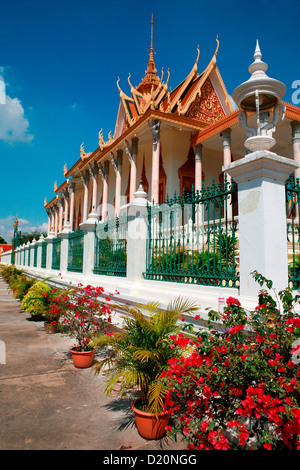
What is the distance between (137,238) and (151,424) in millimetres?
3177

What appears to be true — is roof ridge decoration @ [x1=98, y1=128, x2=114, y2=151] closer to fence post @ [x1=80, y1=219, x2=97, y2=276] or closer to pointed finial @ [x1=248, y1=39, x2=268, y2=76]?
fence post @ [x1=80, y1=219, x2=97, y2=276]

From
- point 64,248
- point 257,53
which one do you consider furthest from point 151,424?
point 64,248

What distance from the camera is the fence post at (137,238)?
530 cm

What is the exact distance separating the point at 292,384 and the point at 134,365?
1.41 meters

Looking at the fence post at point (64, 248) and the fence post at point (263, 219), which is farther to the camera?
the fence post at point (64, 248)

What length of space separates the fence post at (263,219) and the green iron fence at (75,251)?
5760 mm

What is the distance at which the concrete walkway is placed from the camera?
2424 mm

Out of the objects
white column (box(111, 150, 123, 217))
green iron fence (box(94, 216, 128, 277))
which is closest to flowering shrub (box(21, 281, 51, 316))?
green iron fence (box(94, 216, 128, 277))

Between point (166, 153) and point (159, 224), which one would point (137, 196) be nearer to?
point (159, 224)

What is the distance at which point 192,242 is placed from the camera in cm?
395

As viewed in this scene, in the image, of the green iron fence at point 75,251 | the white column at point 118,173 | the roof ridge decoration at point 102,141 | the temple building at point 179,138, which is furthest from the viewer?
the roof ridge decoration at point 102,141

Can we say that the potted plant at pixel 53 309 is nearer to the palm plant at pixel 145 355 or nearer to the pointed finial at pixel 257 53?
the palm plant at pixel 145 355

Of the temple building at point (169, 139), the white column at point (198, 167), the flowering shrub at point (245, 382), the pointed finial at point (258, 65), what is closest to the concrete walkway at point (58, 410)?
the flowering shrub at point (245, 382)

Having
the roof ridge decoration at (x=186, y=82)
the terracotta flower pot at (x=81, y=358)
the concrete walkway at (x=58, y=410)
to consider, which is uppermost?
the roof ridge decoration at (x=186, y=82)
